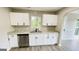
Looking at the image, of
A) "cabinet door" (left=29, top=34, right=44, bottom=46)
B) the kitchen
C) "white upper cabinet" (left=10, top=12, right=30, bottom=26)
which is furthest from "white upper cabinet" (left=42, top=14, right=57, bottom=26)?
"white upper cabinet" (left=10, top=12, right=30, bottom=26)

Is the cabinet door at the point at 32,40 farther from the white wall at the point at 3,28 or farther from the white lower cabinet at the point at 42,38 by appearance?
the white wall at the point at 3,28

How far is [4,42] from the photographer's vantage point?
3941mm

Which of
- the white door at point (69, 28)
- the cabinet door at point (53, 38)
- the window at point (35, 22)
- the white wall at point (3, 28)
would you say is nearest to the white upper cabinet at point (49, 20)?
the window at point (35, 22)

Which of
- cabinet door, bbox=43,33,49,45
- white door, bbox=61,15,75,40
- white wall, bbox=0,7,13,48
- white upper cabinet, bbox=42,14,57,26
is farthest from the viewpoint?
white door, bbox=61,15,75,40

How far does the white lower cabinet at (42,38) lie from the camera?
174 inches

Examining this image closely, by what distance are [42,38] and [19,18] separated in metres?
1.56

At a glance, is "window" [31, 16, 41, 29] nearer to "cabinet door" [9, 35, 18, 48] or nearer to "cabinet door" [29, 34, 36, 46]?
"cabinet door" [29, 34, 36, 46]

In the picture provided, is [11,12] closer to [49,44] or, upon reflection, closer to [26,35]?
[26,35]

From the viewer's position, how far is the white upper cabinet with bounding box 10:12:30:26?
14.5 feet

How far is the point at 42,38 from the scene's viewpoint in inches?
178

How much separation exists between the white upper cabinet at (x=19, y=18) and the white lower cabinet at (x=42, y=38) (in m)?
0.81

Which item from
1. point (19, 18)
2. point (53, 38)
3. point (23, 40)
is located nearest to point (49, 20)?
point (53, 38)

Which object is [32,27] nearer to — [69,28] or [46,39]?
[46,39]

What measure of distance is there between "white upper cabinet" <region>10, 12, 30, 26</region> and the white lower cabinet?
809mm
